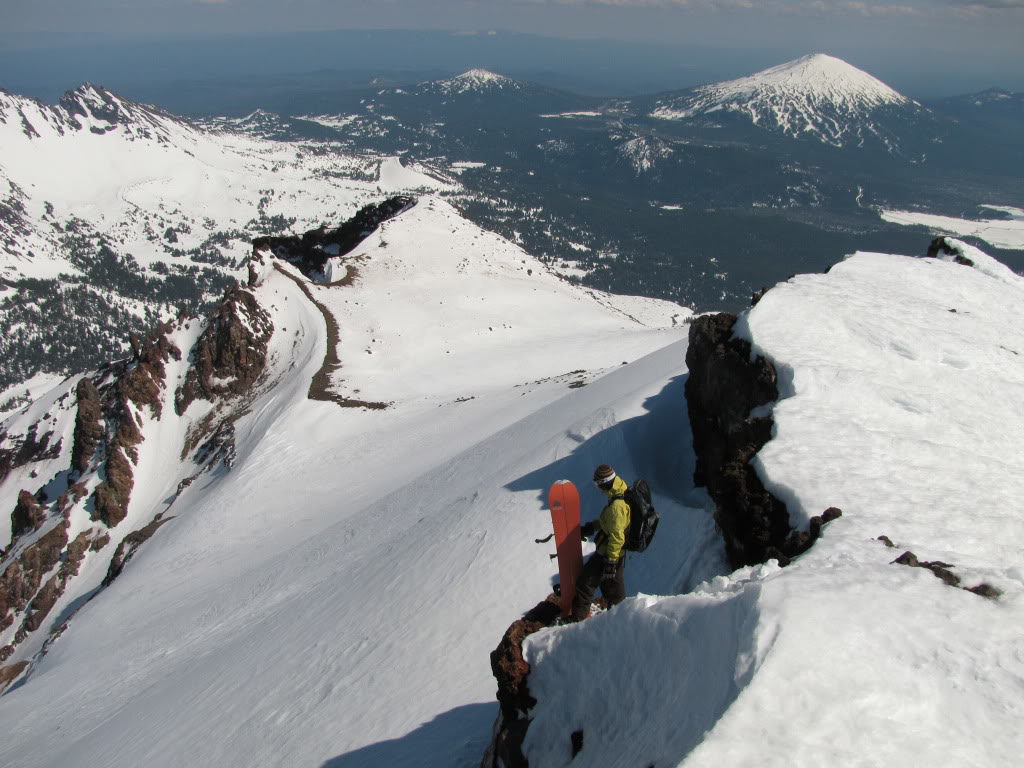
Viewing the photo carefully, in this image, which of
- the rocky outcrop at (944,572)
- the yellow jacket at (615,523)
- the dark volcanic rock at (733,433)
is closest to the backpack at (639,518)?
the yellow jacket at (615,523)

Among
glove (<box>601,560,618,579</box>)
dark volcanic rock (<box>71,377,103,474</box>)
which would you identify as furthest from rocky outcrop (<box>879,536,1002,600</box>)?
dark volcanic rock (<box>71,377,103,474</box>)

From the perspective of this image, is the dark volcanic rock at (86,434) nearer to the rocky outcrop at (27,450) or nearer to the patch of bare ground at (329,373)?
the rocky outcrop at (27,450)

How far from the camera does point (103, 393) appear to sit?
180 ft

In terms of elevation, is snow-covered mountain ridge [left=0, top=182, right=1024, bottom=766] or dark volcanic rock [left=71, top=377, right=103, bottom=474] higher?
snow-covered mountain ridge [left=0, top=182, right=1024, bottom=766]

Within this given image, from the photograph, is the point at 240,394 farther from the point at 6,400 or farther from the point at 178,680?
the point at 6,400

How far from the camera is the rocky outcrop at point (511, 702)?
952cm

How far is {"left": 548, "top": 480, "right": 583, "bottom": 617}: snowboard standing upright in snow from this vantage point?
10.9 metres

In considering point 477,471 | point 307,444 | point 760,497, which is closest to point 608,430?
point 477,471

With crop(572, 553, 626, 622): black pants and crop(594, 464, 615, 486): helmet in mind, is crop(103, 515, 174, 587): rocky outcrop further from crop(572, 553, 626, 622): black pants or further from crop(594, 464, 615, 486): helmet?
crop(594, 464, 615, 486): helmet

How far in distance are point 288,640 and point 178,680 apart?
5.00m

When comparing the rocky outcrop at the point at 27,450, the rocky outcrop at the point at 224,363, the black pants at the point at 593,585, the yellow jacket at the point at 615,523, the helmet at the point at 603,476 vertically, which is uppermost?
the helmet at the point at 603,476

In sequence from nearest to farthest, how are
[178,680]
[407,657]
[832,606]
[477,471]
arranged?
[832,606]
[407,657]
[178,680]
[477,471]

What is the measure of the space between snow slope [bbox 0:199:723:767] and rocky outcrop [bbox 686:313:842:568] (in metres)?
1.59

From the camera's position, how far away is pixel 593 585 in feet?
34.7
